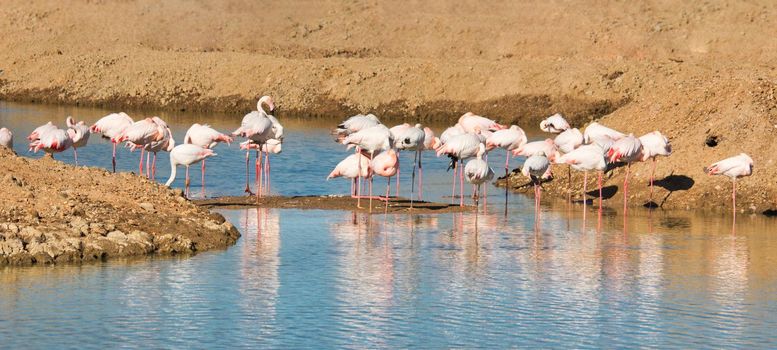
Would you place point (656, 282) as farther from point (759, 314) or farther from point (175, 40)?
point (175, 40)

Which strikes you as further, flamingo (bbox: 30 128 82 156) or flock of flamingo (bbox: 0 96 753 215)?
flamingo (bbox: 30 128 82 156)

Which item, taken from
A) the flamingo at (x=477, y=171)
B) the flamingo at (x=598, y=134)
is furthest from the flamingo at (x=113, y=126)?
the flamingo at (x=598, y=134)

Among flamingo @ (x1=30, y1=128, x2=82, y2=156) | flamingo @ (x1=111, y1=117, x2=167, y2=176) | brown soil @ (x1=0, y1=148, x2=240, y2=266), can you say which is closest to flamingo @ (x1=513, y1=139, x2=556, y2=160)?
flamingo @ (x1=111, y1=117, x2=167, y2=176)

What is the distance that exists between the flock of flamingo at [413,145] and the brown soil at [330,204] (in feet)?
0.86

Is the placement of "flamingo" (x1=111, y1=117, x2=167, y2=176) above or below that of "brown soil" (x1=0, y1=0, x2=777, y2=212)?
below

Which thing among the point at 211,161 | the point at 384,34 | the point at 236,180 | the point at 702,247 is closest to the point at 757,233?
the point at 702,247

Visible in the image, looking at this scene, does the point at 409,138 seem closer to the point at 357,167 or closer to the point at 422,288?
the point at 357,167

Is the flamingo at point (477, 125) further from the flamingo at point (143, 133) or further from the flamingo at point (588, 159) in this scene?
the flamingo at point (143, 133)

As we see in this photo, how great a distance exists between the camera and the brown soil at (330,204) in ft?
79.7

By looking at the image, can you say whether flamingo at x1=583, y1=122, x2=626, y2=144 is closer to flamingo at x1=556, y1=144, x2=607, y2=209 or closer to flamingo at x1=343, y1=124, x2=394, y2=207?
flamingo at x1=556, y1=144, x2=607, y2=209

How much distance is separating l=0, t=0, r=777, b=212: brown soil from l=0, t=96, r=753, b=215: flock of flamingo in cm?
1483

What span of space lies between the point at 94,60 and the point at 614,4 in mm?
24345

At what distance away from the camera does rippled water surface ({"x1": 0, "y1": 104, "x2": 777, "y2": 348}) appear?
1424 centimetres

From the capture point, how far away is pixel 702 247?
20.8 m
